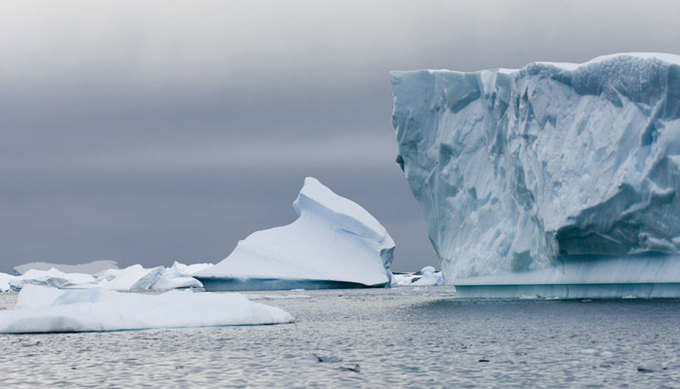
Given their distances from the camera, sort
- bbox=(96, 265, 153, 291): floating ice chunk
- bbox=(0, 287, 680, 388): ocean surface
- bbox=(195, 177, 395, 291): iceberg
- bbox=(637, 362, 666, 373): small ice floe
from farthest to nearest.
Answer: bbox=(96, 265, 153, 291): floating ice chunk
bbox=(195, 177, 395, 291): iceberg
bbox=(637, 362, 666, 373): small ice floe
bbox=(0, 287, 680, 388): ocean surface

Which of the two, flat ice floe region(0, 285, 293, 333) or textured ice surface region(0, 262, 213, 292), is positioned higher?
textured ice surface region(0, 262, 213, 292)

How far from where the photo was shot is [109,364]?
11203 millimetres

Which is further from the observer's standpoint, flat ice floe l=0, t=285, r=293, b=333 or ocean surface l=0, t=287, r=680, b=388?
flat ice floe l=0, t=285, r=293, b=333

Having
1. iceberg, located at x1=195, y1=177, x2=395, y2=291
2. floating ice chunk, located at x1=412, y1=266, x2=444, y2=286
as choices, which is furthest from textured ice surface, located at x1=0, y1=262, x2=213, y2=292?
floating ice chunk, located at x1=412, y1=266, x2=444, y2=286

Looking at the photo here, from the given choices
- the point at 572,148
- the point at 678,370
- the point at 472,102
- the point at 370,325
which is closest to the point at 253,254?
the point at 472,102

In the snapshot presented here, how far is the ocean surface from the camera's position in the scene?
9.38 metres

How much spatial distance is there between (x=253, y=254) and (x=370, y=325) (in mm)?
25991

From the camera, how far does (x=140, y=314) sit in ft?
54.4

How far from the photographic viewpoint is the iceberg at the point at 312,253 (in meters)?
43.2

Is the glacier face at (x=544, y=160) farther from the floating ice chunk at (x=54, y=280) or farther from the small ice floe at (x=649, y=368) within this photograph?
the floating ice chunk at (x=54, y=280)

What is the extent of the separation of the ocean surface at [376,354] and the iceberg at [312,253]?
2424 centimetres

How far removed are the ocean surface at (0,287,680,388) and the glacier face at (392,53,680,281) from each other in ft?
13.0

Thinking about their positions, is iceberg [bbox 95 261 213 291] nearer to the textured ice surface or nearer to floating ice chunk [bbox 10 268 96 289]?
the textured ice surface

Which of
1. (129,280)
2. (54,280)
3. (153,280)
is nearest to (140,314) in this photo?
(153,280)
